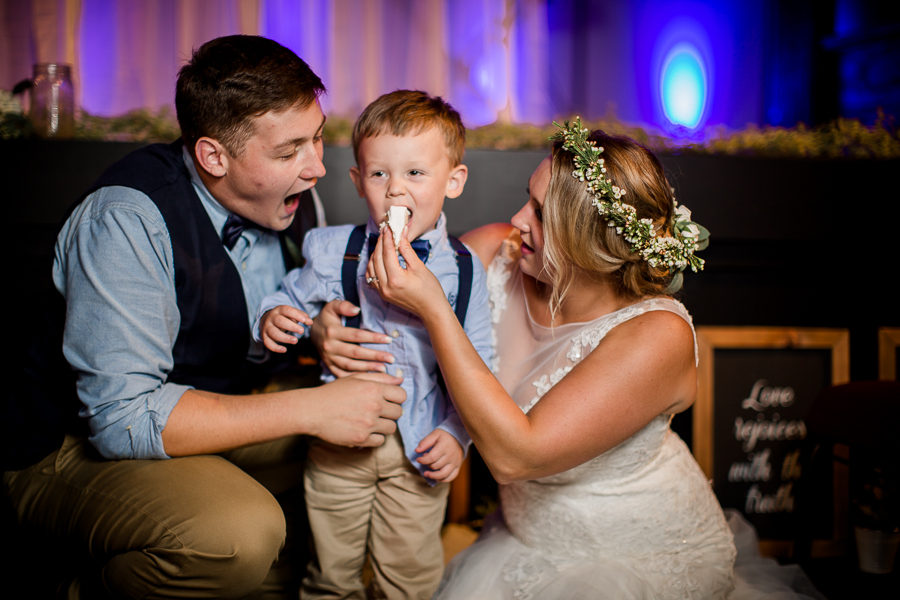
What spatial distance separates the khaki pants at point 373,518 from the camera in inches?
72.2

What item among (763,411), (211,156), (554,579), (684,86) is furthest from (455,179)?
(684,86)

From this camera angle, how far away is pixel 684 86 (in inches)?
196

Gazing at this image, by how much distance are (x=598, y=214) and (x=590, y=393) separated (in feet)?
1.40

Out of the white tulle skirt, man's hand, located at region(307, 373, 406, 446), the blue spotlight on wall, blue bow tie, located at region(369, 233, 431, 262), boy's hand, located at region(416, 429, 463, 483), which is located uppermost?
the blue spotlight on wall

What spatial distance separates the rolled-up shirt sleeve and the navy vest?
6cm

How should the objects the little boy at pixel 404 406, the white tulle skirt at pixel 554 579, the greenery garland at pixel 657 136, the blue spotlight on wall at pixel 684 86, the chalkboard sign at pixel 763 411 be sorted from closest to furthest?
the white tulle skirt at pixel 554 579 → the little boy at pixel 404 406 → the greenery garland at pixel 657 136 → the chalkboard sign at pixel 763 411 → the blue spotlight on wall at pixel 684 86

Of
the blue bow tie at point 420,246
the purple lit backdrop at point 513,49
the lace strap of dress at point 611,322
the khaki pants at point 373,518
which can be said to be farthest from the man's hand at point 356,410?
the purple lit backdrop at point 513,49

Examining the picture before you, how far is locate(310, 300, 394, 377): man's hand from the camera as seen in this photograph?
5.75 ft

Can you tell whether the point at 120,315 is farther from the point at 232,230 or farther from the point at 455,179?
the point at 455,179

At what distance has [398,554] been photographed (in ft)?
6.11

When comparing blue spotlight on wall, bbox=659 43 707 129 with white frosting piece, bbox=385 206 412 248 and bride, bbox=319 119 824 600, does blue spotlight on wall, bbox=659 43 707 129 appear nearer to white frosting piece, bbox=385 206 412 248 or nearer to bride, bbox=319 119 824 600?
bride, bbox=319 119 824 600

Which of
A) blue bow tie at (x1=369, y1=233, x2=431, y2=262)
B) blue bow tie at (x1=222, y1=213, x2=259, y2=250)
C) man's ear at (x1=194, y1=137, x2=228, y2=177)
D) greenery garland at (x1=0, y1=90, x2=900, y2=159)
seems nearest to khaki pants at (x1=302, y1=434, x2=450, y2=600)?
blue bow tie at (x1=369, y1=233, x2=431, y2=262)

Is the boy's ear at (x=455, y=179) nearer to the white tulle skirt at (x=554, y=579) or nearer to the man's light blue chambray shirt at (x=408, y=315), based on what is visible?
the man's light blue chambray shirt at (x=408, y=315)

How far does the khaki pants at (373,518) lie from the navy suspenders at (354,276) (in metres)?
0.37
